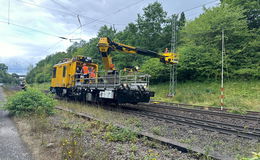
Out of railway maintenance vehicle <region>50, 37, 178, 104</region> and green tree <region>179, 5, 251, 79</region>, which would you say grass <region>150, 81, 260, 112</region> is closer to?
green tree <region>179, 5, 251, 79</region>

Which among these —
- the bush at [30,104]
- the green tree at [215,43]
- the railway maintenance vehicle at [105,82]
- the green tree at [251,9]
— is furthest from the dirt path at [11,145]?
the green tree at [251,9]

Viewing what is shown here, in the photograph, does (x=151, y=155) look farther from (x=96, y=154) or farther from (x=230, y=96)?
(x=230, y=96)

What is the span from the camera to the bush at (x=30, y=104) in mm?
7119

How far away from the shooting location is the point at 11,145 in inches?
166

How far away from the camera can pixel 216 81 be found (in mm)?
18750

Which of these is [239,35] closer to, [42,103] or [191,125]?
[191,125]

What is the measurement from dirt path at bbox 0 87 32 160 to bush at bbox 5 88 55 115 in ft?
3.52

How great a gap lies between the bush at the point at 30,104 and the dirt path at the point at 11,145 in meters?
1.07

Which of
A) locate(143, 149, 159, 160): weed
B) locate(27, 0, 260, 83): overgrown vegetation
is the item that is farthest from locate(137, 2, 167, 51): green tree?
locate(143, 149, 159, 160): weed

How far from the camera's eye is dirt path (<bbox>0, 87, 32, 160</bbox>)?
11.8 ft

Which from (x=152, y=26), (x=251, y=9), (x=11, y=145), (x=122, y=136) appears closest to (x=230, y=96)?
(x=251, y=9)

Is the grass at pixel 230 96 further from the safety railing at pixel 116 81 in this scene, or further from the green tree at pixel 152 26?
the green tree at pixel 152 26

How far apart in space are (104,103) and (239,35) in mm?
14978

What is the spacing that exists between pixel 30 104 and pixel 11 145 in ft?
11.3
